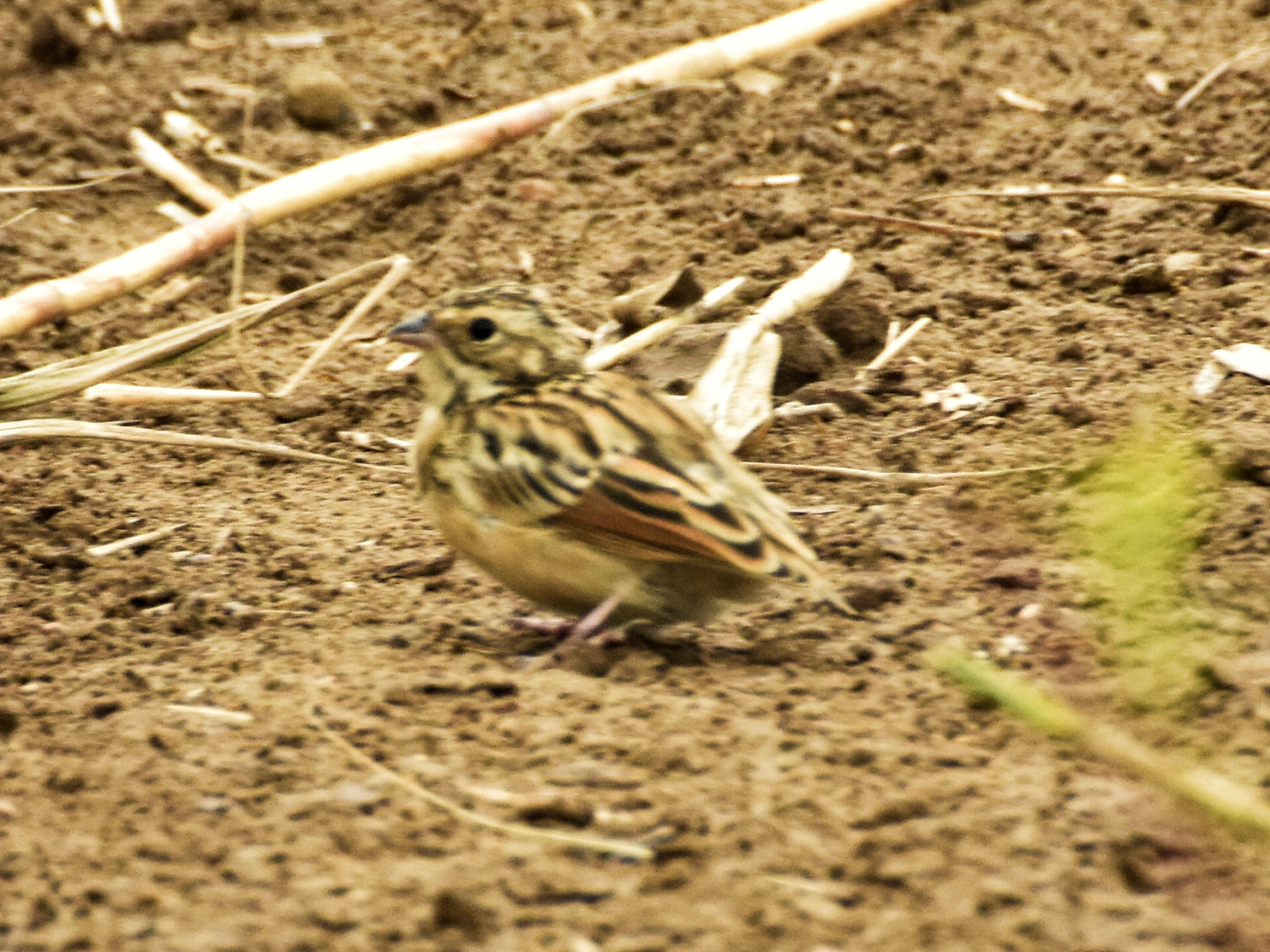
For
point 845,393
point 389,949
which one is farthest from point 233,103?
point 389,949

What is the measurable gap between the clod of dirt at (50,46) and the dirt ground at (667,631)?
0.8 inches

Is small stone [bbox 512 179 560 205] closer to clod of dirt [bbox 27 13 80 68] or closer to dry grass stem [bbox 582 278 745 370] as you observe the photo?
dry grass stem [bbox 582 278 745 370]

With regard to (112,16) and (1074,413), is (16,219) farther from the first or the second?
(1074,413)

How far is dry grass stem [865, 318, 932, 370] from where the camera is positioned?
6.42 meters

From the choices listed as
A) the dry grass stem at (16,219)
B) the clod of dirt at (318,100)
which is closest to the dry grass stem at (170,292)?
the dry grass stem at (16,219)

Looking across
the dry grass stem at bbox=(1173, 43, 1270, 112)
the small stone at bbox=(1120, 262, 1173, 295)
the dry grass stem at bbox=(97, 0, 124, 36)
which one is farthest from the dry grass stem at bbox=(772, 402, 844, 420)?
the dry grass stem at bbox=(97, 0, 124, 36)

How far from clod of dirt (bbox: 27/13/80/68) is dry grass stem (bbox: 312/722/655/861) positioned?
22.7 feet

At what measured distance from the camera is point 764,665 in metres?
4.45

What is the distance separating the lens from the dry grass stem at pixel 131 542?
5.48 metres

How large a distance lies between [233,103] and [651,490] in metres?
5.70

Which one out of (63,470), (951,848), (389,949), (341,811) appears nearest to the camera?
(389,949)

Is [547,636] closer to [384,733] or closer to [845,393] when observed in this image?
[384,733]

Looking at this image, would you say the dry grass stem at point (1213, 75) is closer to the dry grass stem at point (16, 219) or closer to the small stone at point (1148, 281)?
the small stone at point (1148, 281)

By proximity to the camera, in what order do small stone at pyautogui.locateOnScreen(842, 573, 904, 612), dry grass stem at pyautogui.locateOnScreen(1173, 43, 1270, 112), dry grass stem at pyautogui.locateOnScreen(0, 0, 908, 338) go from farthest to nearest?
dry grass stem at pyautogui.locateOnScreen(1173, 43, 1270, 112) < dry grass stem at pyautogui.locateOnScreen(0, 0, 908, 338) < small stone at pyautogui.locateOnScreen(842, 573, 904, 612)
